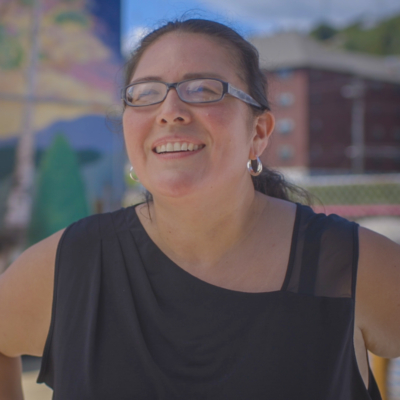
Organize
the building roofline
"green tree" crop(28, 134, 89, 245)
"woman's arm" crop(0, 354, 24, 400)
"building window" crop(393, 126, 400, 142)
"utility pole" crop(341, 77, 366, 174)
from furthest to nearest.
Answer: "building window" crop(393, 126, 400, 142)
the building roofline
"utility pole" crop(341, 77, 366, 174)
"green tree" crop(28, 134, 89, 245)
"woman's arm" crop(0, 354, 24, 400)

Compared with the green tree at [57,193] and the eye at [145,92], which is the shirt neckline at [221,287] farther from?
the green tree at [57,193]

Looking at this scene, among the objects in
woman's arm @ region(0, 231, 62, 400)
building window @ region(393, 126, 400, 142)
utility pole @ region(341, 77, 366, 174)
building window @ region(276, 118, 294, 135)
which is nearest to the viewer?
woman's arm @ region(0, 231, 62, 400)

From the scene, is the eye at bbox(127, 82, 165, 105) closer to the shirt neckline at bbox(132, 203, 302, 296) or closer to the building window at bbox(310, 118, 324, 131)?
the shirt neckline at bbox(132, 203, 302, 296)

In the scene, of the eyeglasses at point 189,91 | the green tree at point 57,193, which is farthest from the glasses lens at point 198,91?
the green tree at point 57,193

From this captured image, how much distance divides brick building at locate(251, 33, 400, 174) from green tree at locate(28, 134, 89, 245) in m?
35.6

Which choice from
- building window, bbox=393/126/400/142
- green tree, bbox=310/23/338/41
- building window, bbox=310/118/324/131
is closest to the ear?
building window, bbox=310/118/324/131

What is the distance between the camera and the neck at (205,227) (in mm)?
1660

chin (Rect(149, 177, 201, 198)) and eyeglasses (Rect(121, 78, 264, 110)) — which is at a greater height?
eyeglasses (Rect(121, 78, 264, 110))

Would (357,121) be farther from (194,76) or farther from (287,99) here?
(194,76)

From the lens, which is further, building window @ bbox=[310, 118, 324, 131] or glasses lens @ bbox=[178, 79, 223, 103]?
building window @ bbox=[310, 118, 324, 131]

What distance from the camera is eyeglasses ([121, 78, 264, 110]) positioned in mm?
1581

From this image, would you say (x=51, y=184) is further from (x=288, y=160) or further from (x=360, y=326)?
(x=288, y=160)

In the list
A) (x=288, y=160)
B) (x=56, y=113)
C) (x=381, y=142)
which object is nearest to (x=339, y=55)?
(x=381, y=142)

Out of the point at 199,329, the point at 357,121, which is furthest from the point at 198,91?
the point at 357,121
